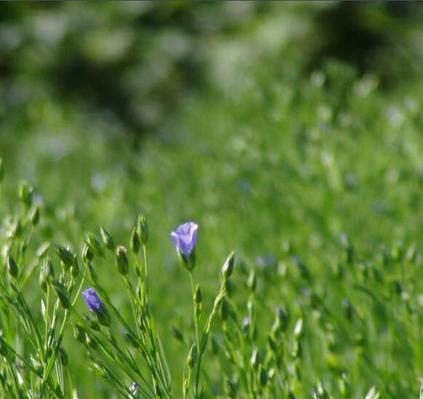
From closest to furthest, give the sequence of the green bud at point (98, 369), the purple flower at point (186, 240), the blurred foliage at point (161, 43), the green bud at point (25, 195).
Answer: the green bud at point (98, 369), the purple flower at point (186, 240), the green bud at point (25, 195), the blurred foliage at point (161, 43)

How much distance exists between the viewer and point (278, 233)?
2279 mm

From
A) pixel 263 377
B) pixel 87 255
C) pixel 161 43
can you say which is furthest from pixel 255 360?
pixel 161 43

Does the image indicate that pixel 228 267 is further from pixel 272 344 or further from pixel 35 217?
pixel 35 217

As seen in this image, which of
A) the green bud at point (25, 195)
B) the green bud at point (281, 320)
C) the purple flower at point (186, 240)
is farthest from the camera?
the green bud at point (25, 195)

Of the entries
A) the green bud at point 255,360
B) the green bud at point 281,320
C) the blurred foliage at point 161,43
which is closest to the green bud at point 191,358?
the green bud at point 255,360

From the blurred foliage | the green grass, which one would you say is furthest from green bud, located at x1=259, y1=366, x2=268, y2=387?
the blurred foliage

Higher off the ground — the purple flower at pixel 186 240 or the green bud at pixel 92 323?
the purple flower at pixel 186 240

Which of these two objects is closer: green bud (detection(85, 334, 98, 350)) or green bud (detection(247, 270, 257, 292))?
green bud (detection(85, 334, 98, 350))

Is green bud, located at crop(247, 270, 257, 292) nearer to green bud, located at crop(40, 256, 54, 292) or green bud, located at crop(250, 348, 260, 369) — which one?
green bud, located at crop(250, 348, 260, 369)

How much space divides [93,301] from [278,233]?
120 cm

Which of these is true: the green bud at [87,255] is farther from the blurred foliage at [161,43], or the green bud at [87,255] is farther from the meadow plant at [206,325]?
the blurred foliage at [161,43]

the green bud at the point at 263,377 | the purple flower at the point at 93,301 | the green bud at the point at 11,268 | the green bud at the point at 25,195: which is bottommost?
the green bud at the point at 25,195

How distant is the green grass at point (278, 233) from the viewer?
4.71 ft

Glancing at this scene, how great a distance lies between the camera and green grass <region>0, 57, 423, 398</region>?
1.43 meters
